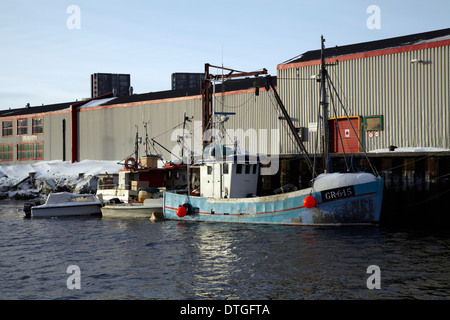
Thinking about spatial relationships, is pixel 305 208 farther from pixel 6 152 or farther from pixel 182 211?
pixel 6 152

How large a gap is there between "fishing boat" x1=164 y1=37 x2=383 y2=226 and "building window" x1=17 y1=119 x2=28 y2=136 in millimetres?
37875

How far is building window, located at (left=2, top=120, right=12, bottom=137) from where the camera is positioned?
63.3 metres

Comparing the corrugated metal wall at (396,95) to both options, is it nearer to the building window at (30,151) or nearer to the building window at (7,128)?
the building window at (30,151)

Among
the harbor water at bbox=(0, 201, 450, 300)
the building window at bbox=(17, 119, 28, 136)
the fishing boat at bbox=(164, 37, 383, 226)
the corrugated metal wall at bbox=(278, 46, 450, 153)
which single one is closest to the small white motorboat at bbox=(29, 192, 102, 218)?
the fishing boat at bbox=(164, 37, 383, 226)

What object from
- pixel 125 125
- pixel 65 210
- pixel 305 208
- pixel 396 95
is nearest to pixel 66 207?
pixel 65 210

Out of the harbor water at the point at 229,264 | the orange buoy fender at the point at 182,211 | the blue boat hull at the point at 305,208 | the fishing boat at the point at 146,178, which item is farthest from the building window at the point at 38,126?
the blue boat hull at the point at 305,208

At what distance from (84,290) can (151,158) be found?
81.0 ft

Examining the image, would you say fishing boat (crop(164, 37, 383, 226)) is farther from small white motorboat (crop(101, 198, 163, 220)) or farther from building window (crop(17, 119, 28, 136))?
building window (crop(17, 119, 28, 136))

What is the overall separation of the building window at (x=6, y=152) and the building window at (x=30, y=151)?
1.65 meters

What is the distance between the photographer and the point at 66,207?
34.9 metres

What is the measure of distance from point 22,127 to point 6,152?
13.8ft

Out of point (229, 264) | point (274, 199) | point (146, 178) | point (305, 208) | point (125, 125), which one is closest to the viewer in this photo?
point (229, 264)

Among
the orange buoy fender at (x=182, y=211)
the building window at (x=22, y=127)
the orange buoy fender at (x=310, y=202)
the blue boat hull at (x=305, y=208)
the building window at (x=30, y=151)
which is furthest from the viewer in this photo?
the building window at (x=22, y=127)

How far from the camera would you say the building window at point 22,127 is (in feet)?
202
